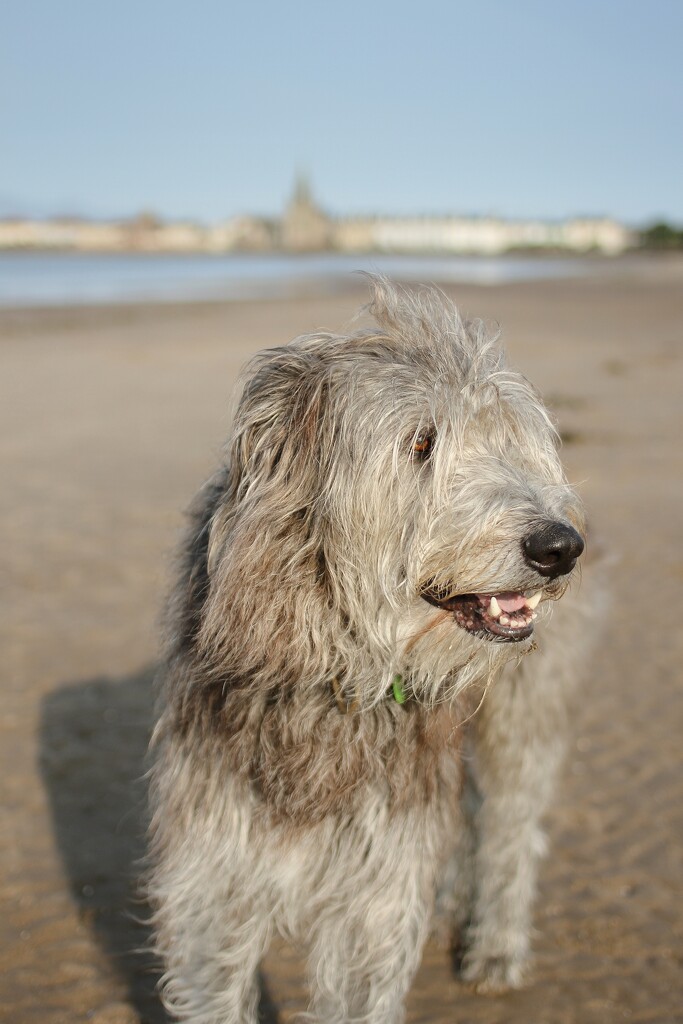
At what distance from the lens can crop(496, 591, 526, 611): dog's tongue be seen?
2.52 meters

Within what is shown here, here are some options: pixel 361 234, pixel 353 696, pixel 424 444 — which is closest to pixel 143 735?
pixel 353 696

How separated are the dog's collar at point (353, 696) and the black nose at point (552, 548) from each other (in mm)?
526

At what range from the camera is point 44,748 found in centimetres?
512

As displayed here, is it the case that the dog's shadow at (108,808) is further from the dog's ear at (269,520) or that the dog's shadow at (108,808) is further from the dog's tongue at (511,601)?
the dog's tongue at (511,601)

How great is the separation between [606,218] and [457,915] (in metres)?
197

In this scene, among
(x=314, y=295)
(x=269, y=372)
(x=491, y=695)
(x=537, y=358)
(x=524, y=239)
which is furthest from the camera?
(x=524, y=239)

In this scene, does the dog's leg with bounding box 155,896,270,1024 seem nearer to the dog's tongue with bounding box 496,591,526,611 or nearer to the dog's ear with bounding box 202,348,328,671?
the dog's ear with bounding box 202,348,328,671

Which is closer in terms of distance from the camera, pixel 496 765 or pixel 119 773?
pixel 496 765

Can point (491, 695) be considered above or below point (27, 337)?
above

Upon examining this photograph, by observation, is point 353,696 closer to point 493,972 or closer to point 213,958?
point 213,958

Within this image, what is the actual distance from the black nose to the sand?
0.74m

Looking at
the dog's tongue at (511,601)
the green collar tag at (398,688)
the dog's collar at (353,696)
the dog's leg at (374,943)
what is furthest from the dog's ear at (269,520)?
the dog's leg at (374,943)

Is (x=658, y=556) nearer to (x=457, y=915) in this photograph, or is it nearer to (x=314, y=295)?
(x=457, y=915)

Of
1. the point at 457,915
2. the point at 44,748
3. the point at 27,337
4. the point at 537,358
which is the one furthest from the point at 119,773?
the point at 27,337
